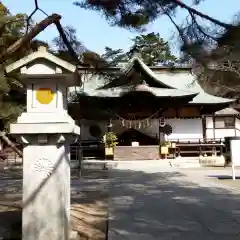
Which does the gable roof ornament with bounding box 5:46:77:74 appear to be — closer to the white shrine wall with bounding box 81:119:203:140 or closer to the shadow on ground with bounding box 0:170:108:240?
the shadow on ground with bounding box 0:170:108:240

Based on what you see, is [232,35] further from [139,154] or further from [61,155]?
[139,154]

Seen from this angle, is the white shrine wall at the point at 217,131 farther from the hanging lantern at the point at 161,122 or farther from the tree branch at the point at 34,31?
the tree branch at the point at 34,31

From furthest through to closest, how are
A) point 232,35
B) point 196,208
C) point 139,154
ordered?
point 139,154 < point 196,208 < point 232,35

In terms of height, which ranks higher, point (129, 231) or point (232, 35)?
point (232, 35)

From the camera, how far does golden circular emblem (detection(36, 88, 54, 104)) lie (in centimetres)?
548

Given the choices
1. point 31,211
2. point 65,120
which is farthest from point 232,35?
point 31,211

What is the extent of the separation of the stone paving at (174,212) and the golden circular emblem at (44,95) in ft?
6.98

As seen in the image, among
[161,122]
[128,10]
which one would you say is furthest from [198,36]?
[161,122]

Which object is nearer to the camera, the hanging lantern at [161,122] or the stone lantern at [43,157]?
the stone lantern at [43,157]

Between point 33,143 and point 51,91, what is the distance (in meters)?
0.75

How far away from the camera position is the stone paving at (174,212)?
5.84m

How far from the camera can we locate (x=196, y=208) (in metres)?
7.86

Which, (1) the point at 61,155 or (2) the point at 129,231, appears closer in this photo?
(1) the point at 61,155

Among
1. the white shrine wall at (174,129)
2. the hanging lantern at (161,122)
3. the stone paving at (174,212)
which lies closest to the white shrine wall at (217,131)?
the white shrine wall at (174,129)
